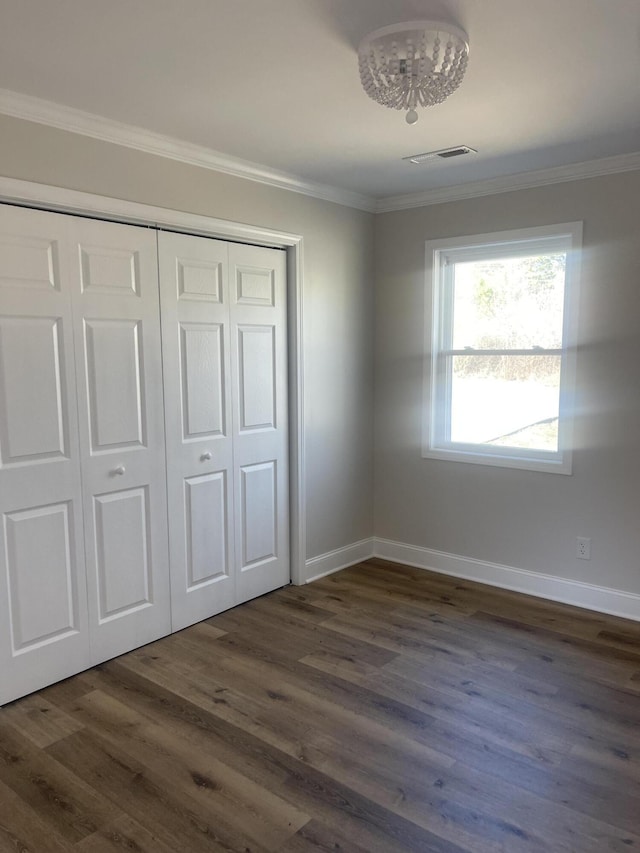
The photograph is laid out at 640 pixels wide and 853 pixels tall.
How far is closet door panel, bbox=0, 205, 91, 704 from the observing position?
8.32 feet

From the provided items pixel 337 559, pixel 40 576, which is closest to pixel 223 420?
pixel 40 576

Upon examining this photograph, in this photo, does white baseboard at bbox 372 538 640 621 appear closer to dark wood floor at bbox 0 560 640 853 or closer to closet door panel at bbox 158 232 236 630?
dark wood floor at bbox 0 560 640 853

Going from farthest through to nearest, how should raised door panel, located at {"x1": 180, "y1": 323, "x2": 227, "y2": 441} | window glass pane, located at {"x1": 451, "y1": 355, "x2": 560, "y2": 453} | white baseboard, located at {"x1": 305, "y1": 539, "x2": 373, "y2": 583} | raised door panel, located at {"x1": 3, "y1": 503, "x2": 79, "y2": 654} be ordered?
white baseboard, located at {"x1": 305, "y1": 539, "x2": 373, "y2": 583} < window glass pane, located at {"x1": 451, "y1": 355, "x2": 560, "y2": 453} < raised door panel, located at {"x1": 180, "y1": 323, "x2": 227, "y2": 441} < raised door panel, located at {"x1": 3, "y1": 503, "x2": 79, "y2": 654}

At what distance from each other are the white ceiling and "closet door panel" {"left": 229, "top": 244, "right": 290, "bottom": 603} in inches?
24.0

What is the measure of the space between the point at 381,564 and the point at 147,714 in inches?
83.4

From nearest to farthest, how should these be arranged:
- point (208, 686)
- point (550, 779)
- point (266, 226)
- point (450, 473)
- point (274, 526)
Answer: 1. point (550, 779)
2. point (208, 686)
3. point (266, 226)
4. point (274, 526)
5. point (450, 473)

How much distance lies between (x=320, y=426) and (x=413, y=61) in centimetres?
236

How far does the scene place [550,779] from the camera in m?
2.17

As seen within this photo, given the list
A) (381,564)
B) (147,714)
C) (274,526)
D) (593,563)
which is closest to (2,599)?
(147,714)

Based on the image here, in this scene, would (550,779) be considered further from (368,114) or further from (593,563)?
(368,114)

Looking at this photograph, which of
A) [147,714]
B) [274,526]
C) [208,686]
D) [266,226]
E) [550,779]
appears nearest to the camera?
[550,779]

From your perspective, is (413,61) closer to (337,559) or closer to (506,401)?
(506,401)

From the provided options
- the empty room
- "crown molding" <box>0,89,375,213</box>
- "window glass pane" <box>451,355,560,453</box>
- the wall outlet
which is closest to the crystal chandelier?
the empty room

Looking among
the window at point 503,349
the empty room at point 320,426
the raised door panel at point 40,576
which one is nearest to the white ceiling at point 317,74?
the empty room at point 320,426
